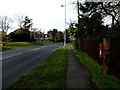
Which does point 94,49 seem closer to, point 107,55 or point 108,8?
point 107,55

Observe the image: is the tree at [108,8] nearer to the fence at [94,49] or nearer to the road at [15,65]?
the fence at [94,49]

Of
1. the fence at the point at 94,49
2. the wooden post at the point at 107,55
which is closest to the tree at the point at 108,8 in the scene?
the fence at the point at 94,49

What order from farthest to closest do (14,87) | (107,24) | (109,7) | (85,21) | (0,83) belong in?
(85,21)
(107,24)
(109,7)
(0,83)
(14,87)

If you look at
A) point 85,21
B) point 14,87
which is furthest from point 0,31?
point 14,87

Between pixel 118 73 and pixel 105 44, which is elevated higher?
pixel 105 44

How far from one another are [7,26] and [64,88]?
112 feet

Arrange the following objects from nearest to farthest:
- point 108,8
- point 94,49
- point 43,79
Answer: point 43,79, point 94,49, point 108,8

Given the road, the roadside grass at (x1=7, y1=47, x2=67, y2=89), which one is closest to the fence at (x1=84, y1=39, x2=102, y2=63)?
the roadside grass at (x1=7, y1=47, x2=67, y2=89)

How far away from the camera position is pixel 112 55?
5109 mm

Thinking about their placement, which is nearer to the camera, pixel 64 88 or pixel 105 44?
pixel 64 88

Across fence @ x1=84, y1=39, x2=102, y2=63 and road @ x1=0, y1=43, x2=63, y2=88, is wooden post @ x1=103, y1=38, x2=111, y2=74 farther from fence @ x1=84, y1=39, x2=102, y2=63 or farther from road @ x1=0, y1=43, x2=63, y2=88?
road @ x1=0, y1=43, x2=63, y2=88

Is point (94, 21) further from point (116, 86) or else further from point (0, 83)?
point (0, 83)

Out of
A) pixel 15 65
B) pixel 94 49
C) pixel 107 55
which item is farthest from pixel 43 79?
pixel 94 49

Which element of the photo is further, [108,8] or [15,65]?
[108,8]
